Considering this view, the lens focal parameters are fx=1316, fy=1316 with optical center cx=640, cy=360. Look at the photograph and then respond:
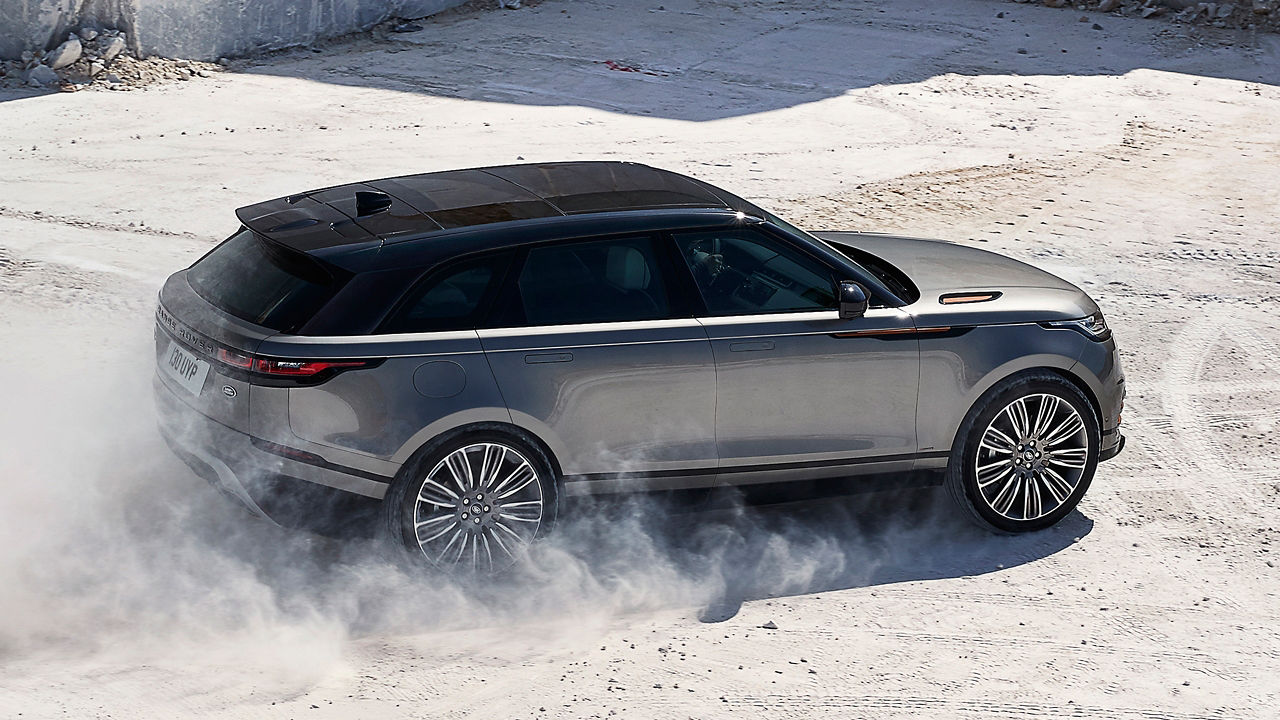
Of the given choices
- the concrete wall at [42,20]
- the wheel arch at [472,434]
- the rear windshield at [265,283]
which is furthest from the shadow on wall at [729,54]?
the wheel arch at [472,434]

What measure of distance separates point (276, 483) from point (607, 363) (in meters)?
1.38

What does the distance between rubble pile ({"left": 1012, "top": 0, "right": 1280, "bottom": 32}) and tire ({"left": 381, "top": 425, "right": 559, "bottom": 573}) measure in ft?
62.8

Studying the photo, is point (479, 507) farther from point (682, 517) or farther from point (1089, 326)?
point (1089, 326)

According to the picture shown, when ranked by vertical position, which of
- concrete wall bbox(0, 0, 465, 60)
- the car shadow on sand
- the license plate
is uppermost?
concrete wall bbox(0, 0, 465, 60)

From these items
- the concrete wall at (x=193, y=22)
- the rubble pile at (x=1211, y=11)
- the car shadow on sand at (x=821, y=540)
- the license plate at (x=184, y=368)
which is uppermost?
the rubble pile at (x=1211, y=11)

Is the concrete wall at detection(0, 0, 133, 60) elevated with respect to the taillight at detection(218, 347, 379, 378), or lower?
elevated

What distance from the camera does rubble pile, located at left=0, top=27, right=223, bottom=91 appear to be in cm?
1494

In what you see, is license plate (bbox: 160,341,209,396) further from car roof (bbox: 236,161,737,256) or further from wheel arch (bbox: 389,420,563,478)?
wheel arch (bbox: 389,420,563,478)

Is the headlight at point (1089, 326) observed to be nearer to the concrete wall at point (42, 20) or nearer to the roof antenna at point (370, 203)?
the roof antenna at point (370, 203)

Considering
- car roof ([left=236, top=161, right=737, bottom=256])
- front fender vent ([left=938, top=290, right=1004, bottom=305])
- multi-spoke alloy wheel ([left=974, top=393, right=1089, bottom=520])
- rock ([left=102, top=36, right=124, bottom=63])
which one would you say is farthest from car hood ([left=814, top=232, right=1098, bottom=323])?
rock ([left=102, top=36, right=124, bottom=63])

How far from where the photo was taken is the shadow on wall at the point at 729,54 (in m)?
15.9

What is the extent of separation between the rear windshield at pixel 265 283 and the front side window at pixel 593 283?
793 mm

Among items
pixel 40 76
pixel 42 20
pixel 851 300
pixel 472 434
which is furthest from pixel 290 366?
pixel 42 20

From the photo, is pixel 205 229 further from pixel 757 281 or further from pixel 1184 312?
pixel 1184 312
